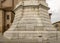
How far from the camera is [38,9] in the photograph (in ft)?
38.8

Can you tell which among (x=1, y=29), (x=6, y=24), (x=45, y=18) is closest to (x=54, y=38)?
(x=45, y=18)

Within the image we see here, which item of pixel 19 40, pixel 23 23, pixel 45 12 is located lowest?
pixel 19 40

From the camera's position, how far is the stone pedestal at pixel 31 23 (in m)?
10.6

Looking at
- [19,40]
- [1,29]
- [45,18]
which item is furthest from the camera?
[1,29]

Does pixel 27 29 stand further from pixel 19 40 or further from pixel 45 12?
pixel 45 12

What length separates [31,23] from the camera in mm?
11211

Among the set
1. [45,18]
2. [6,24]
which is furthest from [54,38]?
[6,24]

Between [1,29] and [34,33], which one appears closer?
[34,33]

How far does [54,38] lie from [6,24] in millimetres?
36020

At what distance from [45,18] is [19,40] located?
2.61 meters

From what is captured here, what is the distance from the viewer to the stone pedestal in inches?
416

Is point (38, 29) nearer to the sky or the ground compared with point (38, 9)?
nearer to the ground

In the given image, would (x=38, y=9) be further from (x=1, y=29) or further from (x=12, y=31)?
(x=1, y=29)

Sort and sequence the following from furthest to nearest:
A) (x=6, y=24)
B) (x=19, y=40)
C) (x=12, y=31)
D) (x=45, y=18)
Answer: (x=6, y=24)
(x=45, y=18)
(x=12, y=31)
(x=19, y=40)
